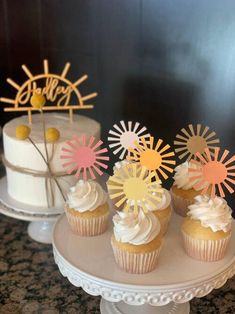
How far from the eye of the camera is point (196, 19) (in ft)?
3.73

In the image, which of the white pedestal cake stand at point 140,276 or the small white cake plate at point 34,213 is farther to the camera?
the small white cake plate at point 34,213

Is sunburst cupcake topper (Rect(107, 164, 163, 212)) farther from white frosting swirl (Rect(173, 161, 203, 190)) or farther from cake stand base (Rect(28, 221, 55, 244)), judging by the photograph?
cake stand base (Rect(28, 221, 55, 244))

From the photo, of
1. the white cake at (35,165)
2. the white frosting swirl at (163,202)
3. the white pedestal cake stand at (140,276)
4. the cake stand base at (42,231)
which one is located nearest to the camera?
the white pedestal cake stand at (140,276)

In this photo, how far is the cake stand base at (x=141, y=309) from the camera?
98cm

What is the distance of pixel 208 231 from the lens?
2.93 feet

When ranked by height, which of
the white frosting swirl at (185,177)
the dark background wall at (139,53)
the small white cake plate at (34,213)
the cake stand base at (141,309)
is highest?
the dark background wall at (139,53)

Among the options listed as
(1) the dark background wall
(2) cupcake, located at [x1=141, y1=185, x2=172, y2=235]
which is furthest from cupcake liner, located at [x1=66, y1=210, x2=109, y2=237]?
(1) the dark background wall

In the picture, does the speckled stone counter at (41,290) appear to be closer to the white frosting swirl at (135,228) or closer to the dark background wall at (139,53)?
the white frosting swirl at (135,228)

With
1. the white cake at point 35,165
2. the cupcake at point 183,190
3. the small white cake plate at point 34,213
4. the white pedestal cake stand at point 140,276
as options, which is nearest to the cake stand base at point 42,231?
the small white cake plate at point 34,213

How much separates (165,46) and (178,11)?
0.10m

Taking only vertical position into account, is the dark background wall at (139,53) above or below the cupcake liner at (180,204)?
above

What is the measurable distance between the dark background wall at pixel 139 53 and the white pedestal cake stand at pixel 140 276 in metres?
0.37

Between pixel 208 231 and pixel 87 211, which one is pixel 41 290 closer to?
pixel 87 211

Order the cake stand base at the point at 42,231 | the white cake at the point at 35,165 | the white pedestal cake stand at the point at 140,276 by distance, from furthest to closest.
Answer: the cake stand base at the point at 42,231, the white cake at the point at 35,165, the white pedestal cake stand at the point at 140,276
